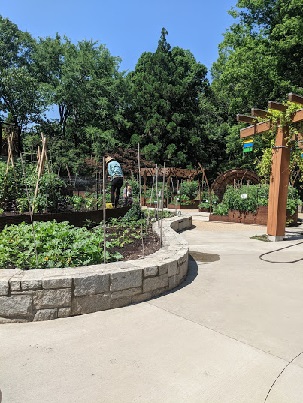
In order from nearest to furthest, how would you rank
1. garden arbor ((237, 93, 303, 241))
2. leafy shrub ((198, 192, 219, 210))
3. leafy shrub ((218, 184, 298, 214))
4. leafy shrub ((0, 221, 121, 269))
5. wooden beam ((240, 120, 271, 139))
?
leafy shrub ((0, 221, 121, 269)) → garden arbor ((237, 93, 303, 241)) → wooden beam ((240, 120, 271, 139)) → leafy shrub ((218, 184, 298, 214)) → leafy shrub ((198, 192, 219, 210))

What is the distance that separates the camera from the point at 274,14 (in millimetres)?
20172

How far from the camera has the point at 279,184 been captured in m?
7.67

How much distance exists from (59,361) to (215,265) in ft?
10.9

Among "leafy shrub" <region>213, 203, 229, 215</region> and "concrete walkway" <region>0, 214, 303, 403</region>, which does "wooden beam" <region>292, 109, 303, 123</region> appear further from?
"leafy shrub" <region>213, 203, 229, 215</region>

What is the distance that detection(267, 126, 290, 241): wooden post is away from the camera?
757cm

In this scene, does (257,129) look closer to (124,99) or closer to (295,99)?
(295,99)

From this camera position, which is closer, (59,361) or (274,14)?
(59,361)

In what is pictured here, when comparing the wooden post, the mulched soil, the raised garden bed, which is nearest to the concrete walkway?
the mulched soil

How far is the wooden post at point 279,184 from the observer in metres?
7.57

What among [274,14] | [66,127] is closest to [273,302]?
[274,14]

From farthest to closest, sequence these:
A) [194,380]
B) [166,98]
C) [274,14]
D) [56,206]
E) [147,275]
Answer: [166,98] → [274,14] → [56,206] → [147,275] → [194,380]

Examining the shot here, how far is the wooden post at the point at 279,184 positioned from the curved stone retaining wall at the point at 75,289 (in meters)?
4.75

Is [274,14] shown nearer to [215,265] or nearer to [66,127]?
[66,127]

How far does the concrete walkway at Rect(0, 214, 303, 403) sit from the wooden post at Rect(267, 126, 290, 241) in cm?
392
